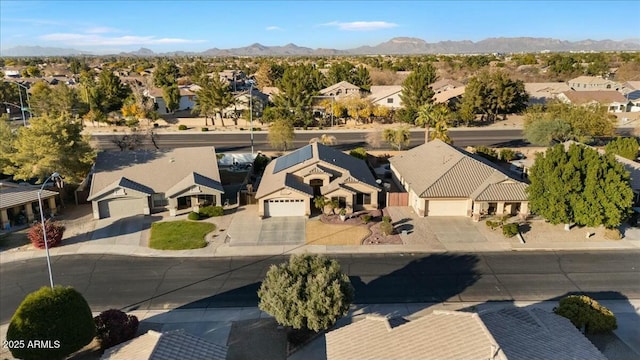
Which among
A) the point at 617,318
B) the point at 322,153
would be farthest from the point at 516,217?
the point at 322,153

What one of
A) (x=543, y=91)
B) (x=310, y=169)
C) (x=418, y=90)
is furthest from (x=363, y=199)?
(x=543, y=91)

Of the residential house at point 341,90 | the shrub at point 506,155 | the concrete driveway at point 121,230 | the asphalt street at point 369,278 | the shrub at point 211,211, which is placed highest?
the residential house at point 341,90

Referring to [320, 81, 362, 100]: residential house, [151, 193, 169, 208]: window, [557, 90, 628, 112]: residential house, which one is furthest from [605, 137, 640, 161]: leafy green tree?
[320, 81, 362, 100]: residential house

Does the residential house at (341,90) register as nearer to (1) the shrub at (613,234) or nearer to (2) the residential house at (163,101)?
(2) the residential house at (163,101)

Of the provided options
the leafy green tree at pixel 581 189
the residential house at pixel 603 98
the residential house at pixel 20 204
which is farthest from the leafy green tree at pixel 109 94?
the residential house at pixel 603 98

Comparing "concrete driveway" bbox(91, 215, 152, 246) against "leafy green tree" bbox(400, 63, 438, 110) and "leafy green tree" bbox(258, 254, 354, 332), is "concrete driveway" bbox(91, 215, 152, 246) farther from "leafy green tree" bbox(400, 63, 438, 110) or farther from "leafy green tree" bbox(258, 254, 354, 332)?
"leafy green tree" bbox(400, 63, 438, 110)

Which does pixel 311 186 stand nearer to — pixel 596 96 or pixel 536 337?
pixel 536 337

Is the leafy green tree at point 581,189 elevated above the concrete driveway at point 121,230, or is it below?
above
